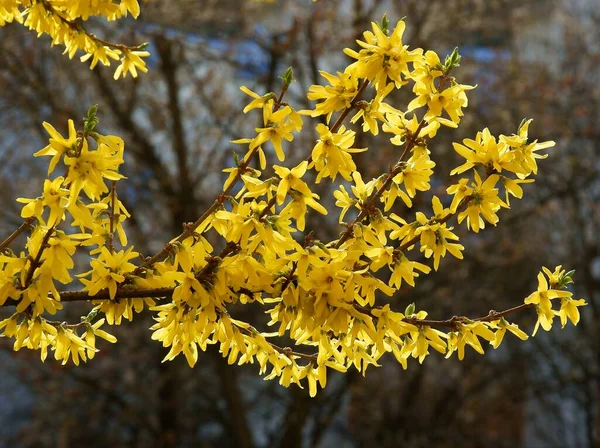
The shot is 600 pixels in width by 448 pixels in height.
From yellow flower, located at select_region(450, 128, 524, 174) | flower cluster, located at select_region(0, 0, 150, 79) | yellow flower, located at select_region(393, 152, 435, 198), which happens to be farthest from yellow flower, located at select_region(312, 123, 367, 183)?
flower cluster, located at select_region(0, 0, 150, 79)

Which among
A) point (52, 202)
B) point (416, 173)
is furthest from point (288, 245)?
point (52, 202)

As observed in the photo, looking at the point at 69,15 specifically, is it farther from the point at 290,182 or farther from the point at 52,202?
the point at 290,182

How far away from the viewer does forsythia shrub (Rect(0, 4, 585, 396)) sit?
1502mm

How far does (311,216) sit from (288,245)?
15.9ft

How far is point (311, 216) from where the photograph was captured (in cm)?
634

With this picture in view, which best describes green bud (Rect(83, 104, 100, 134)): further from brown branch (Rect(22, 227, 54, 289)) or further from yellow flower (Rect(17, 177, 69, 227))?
brown branch (Rect(22, 227, 54, 289))

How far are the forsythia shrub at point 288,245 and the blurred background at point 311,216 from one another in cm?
394

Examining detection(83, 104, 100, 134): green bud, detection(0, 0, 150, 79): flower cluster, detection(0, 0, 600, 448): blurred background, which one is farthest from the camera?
detection(0, 0, 600, 448): blurred background

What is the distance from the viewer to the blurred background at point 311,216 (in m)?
6.55

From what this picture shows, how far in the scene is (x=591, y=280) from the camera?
7.99 meters

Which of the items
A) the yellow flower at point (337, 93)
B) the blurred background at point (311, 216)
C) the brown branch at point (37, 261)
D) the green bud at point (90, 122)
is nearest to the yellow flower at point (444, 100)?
the yellow flower at point (337, 93)

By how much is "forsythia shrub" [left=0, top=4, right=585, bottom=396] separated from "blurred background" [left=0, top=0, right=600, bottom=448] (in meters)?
3.94

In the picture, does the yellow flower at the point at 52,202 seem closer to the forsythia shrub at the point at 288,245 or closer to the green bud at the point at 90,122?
the forsythia shrub at the point at 288,245

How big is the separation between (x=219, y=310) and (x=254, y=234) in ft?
0.63
